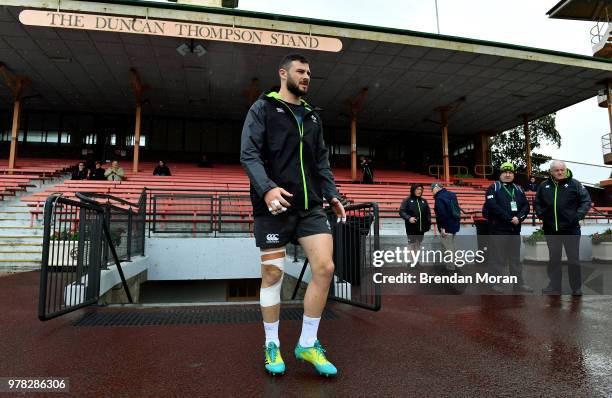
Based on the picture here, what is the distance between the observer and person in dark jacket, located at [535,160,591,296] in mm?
5062

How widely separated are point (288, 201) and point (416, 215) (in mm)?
5657

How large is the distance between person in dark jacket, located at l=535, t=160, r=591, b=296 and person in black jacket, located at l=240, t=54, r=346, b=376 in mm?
4036

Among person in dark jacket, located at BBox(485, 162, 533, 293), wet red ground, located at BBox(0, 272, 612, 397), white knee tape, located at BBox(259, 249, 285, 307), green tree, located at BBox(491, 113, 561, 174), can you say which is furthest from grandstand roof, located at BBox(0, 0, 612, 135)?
green tree, located at BBox(491, 113, 561, 174)

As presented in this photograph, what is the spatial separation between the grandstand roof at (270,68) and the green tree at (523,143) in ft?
Answer: 47.6

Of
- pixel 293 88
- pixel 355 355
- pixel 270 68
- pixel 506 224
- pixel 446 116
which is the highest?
pixel 270 68

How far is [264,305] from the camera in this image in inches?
95.0

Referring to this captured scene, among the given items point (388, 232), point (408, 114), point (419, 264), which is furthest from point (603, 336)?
point (408, 114)

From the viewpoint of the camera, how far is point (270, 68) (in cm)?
1416

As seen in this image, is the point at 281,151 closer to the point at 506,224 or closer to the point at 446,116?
the point at 506,224

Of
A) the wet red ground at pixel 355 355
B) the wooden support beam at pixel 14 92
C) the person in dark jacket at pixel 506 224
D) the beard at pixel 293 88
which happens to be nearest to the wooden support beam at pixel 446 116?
the person in dark jacket at pixel 506 224

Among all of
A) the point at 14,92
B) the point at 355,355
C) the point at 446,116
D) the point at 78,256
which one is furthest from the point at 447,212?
the point at 14,92

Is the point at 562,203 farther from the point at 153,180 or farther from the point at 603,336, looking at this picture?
the point at 153,180

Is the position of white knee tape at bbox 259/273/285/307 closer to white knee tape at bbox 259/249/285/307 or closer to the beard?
white knee tape at bbox 259/249/285/307

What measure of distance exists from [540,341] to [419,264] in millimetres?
4867
